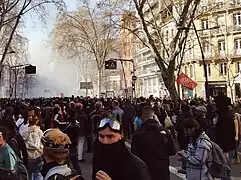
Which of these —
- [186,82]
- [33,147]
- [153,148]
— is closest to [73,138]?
[33,147]

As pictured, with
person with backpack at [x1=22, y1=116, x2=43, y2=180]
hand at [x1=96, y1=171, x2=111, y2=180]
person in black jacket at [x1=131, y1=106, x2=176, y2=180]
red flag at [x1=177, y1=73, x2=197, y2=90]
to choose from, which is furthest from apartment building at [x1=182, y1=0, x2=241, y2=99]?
hand at [x1=96, y1=171, x2=111, y2=180]

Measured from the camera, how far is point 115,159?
11.1 feet

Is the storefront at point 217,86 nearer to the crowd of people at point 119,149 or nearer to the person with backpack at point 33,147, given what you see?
the crowd of people at point 119,149

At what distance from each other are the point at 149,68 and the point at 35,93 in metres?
64.4

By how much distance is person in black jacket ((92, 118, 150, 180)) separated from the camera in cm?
340

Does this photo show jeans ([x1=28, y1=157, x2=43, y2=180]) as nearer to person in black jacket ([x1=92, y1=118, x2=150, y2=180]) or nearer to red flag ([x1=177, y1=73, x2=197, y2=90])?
person in black jacket ([x1=92, y1=118, x2=150, y2=180])

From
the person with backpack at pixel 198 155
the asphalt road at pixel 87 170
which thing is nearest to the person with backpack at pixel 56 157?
the person with backpack at pixel 198 155

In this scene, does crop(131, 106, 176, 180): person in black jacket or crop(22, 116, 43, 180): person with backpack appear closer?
crop(131, 106, 176, 180): person in black jacket

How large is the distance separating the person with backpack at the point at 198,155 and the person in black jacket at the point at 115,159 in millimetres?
2429

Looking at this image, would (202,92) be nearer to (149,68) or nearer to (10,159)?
(149,68)

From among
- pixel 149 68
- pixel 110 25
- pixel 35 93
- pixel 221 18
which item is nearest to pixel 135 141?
pixel 110 25

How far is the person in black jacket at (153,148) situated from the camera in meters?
5.79

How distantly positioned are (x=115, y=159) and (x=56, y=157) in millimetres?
434

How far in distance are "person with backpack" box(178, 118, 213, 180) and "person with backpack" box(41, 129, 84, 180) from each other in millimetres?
2702
